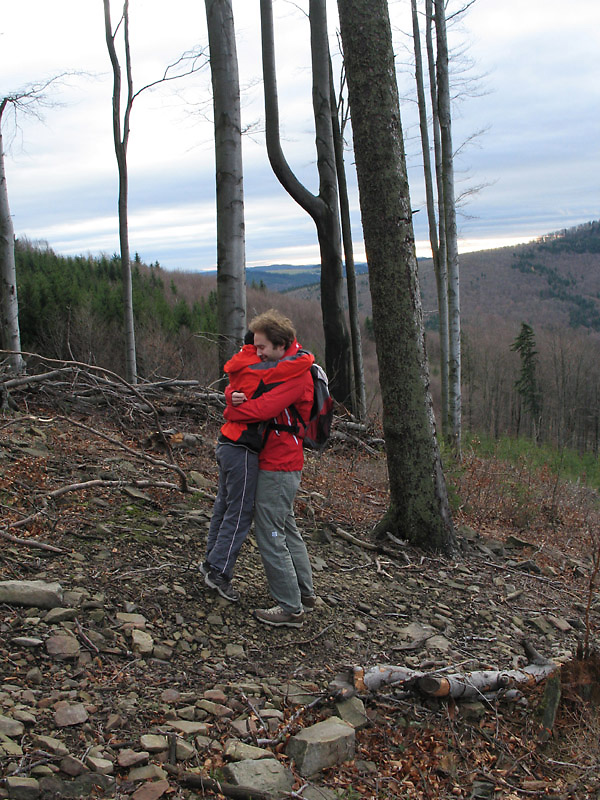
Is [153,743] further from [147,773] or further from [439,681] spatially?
[439,681]

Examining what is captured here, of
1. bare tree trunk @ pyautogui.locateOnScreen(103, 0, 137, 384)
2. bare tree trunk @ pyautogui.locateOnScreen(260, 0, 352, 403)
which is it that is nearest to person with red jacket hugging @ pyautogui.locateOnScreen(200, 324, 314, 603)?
bare tree trunk @ pyautogui.locateOnScreen(260, 0, 352, 403)

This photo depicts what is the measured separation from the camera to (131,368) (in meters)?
14.9

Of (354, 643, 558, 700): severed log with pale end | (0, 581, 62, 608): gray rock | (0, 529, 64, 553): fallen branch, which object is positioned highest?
(0, 529, 64, 553): fallen branch

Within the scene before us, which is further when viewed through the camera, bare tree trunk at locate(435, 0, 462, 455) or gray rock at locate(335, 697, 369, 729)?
bare tree trunk at locate(435, 0, 462, 455)

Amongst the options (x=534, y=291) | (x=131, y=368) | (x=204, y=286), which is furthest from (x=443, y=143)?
(x=534, y=291)

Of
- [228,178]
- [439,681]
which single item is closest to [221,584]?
[439,681]

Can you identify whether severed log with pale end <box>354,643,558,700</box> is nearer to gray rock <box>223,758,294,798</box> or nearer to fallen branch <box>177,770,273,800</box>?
gray rock <box>223,758,294,798</box>

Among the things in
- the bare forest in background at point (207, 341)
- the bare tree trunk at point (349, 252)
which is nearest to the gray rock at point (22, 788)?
the bare forest in background at point (207, 341)

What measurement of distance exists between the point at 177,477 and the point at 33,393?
270 cm

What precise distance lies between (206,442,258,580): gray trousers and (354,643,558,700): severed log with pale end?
40.8 inches

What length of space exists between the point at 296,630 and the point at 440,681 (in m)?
0.95

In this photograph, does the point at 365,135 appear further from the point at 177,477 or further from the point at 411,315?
the point at 177,477

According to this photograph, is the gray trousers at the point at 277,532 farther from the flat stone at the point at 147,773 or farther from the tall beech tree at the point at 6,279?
the tall beech tree at the point at 6,279

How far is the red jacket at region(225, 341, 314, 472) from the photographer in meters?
3.74
